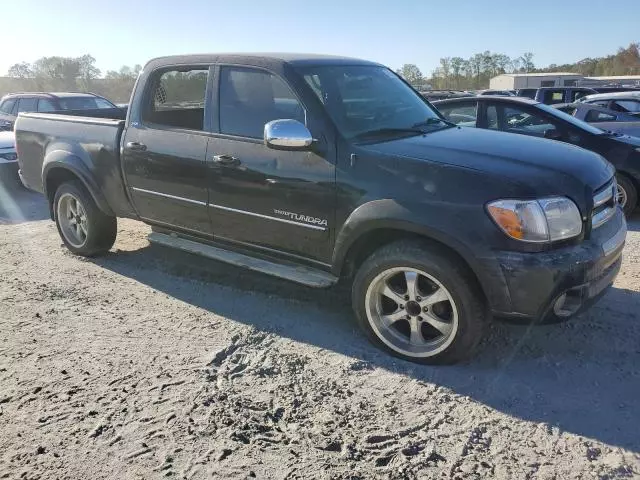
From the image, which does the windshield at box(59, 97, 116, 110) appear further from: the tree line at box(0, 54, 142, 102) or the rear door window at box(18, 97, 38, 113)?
the tree line at box(0, 54, 142, 102)

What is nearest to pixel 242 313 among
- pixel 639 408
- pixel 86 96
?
pixel 639 408

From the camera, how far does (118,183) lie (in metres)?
5.05

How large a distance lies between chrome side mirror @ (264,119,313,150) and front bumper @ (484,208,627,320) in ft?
4.55

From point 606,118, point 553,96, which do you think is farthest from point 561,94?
point 606,118

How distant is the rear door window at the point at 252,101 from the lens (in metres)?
3.96

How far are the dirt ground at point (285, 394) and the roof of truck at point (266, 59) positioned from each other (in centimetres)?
190

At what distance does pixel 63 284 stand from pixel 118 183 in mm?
1051

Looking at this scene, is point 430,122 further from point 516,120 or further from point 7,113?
point 7,113

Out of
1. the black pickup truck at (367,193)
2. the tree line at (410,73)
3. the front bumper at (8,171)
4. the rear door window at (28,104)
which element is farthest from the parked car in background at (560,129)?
the tree line at (410,73)

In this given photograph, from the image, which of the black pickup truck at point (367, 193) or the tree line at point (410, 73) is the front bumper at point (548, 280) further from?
the tree line at point (410, 73)

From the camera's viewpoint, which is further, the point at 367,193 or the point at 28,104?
the point at 28,104

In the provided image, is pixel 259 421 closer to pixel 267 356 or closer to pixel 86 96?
pixel 267 356

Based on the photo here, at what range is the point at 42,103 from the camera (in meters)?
12.3

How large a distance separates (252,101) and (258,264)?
1.24 m
